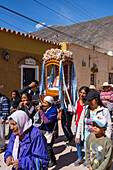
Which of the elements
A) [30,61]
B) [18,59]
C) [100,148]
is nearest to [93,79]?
[30,61]

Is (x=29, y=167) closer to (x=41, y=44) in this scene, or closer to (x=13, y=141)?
(x=13, y=141)

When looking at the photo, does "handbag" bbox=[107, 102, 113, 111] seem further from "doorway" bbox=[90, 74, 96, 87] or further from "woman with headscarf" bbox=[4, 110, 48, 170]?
"doorway" bbox=[90, 74, 96, 87]

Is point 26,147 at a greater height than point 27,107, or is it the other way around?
point 27,107

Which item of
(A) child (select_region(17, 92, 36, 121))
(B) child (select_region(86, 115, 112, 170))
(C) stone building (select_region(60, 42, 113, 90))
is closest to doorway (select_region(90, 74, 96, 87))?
(C) stone building (select_region(60, 42, 113, 90))

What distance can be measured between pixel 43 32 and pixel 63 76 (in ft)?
206

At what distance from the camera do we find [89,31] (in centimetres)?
6106

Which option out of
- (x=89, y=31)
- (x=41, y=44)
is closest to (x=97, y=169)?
(x=41, y=44)

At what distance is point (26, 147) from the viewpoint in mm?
2043

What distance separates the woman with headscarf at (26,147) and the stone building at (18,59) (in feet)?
22.4

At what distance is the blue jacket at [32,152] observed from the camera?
6.46 feet

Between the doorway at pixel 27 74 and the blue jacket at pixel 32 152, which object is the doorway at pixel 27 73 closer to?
the doorway at pixel 27 74

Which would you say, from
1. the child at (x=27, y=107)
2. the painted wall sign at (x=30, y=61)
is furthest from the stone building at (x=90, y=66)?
the child at (x=27, y=107)

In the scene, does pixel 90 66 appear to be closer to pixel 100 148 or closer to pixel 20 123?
pixel 100 148

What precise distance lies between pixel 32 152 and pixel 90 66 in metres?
13.5
